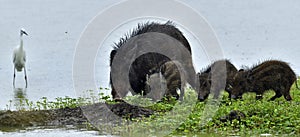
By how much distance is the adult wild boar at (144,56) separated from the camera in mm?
11175

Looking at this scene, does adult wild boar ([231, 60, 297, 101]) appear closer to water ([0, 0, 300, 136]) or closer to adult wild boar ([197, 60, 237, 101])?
adult wild boar ([197, 60, 237, 101])

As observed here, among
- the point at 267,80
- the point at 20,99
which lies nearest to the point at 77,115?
the point at 20,99

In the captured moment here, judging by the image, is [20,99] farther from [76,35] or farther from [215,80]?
[76,35]

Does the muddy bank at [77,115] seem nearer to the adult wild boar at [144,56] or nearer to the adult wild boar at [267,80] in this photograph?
the adult wild boar at [144,56]

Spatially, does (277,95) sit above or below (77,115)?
above

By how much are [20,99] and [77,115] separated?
242 centimetres

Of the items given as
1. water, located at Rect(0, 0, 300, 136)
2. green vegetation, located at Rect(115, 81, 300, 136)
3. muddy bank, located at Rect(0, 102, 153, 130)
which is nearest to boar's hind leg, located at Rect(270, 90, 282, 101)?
green vegetation, located at Rect(115, 81, 300, 136)

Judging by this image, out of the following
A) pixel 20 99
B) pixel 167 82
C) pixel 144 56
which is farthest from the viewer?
pixel 20 99

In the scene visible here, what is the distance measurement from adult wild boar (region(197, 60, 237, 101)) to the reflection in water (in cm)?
261

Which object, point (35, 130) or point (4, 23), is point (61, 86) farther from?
point (4, 23)

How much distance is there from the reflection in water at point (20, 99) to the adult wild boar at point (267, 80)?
318 centimetres

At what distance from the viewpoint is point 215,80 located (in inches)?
A: 433

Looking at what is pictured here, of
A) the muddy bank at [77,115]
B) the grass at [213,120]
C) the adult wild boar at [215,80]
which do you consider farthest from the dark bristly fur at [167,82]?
the muddy bank at [77,115]

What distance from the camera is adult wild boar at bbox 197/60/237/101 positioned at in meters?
11.0
